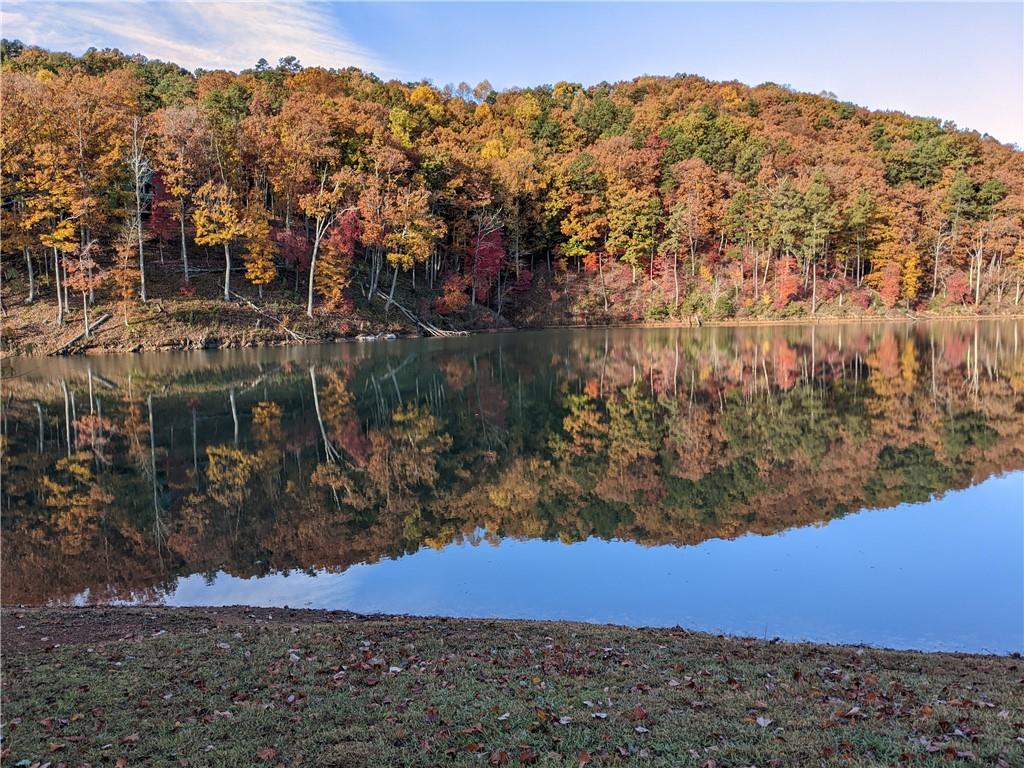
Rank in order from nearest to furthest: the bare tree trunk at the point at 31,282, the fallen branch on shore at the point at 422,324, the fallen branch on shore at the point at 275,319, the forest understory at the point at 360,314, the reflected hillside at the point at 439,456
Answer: the reflected hillside at the point at 439,456
the forest understory at the point at 360,314
the bare tree trunk at the point at 31,282
the fallen branch on shore at the point at 275,319
the fallen branch on shore at the point at 422,324

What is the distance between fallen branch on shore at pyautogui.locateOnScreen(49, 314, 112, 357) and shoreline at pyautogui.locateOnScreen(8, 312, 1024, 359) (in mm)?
196

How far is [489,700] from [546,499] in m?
8.87

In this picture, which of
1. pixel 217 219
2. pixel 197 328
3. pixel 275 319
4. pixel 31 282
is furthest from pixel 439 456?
pixel 31 282

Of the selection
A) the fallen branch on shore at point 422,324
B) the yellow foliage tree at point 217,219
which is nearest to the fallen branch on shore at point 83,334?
the yellow foliage tree at point 217,219

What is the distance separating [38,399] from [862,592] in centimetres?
2672

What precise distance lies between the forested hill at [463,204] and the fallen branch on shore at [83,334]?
3.01 ft

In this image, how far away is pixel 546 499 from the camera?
48.1ft

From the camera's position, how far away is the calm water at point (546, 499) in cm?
1019

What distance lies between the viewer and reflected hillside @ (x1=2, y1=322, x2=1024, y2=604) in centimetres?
1279

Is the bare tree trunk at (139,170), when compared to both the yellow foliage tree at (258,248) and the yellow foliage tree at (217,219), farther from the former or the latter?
the yellow foliage tree at (258,248)

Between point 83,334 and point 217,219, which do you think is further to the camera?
point 217,219

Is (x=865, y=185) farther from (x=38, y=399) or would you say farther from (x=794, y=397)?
(x=38, y=399)

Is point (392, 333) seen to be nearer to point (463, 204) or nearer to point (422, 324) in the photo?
point (422, 324)

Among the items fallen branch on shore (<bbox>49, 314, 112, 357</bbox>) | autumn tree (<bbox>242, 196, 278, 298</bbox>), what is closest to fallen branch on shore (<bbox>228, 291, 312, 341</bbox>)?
autumn tree (<bbox>242, 196, 278, 298</bbox>)
